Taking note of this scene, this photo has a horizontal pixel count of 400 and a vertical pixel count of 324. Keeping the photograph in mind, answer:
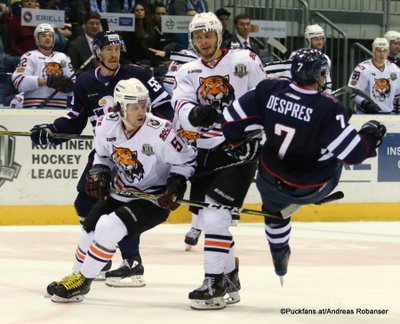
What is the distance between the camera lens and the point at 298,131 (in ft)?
15.4

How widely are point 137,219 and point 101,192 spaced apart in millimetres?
214

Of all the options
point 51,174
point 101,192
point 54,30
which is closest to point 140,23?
point 54,30

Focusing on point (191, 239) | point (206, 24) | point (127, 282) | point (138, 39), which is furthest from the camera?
point (138, 39)

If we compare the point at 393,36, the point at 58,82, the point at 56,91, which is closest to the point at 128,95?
the point at 58,82

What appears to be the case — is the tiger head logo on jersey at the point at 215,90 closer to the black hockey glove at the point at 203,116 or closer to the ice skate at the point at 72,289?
the black hockey glove at the point at 203,116

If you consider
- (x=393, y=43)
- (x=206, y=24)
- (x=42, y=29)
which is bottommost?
(x=393, y=43)

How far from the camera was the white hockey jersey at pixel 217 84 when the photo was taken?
5.43 m

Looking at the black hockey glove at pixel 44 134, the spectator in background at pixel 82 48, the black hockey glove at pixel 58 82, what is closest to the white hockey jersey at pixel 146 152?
the black hockey glove at pixel 44 134

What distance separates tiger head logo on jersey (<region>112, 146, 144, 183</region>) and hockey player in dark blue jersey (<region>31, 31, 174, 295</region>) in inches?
23.5

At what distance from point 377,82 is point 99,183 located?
5.40m

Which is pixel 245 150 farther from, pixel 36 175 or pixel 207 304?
pixel 36 175

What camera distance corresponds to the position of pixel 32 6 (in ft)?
31.2

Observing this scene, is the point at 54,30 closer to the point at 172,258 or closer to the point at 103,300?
the point at 172,258

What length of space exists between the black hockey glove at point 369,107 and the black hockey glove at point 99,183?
4.66m
